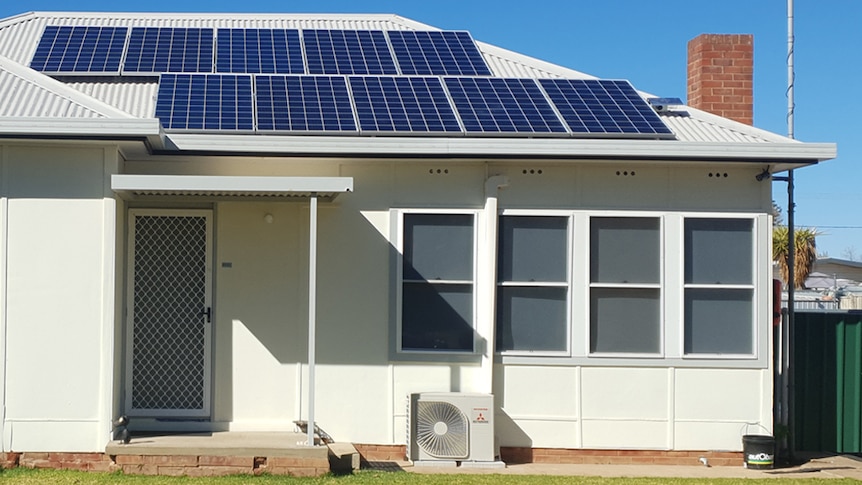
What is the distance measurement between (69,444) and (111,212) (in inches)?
85.4

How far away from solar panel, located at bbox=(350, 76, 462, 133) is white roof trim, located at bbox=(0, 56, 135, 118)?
250 cm

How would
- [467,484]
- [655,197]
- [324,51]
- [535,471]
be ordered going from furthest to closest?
[324,51] < [655,197] < [535,471] < [467,484]

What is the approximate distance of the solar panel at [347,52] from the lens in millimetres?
12469

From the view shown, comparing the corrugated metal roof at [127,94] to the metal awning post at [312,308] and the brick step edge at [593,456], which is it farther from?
the brick step edge at [593,456]

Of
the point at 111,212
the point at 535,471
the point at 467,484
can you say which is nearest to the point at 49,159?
the point at 111,212

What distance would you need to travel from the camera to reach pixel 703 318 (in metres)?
10.5

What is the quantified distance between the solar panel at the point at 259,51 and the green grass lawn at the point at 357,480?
5375 millimetres

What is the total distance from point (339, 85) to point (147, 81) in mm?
2409

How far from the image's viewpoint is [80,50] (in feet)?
41.0

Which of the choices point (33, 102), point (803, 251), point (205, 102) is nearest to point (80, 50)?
point (205, 102)

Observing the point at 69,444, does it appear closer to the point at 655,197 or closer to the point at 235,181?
the point at 235,181

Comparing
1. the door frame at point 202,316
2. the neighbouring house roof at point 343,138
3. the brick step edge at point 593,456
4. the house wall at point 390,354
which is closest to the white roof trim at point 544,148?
the neighbouring house roof at point 343,138

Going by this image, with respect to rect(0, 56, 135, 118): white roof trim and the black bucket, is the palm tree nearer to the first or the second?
the black bucket

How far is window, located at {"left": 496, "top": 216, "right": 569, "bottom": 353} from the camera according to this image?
34.0ft
